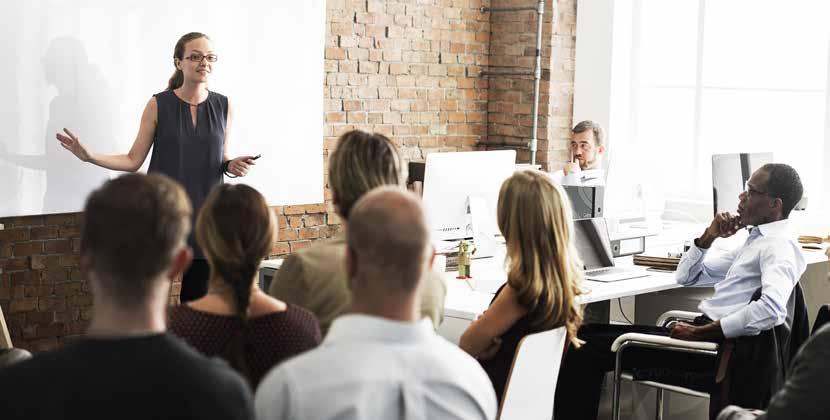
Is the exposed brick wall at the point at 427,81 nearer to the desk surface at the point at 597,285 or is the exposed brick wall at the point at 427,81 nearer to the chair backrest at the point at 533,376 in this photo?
the desk surface at the point at 597,285

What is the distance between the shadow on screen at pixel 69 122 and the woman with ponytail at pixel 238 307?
2.98 m

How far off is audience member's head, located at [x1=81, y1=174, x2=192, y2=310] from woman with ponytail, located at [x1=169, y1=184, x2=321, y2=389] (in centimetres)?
65

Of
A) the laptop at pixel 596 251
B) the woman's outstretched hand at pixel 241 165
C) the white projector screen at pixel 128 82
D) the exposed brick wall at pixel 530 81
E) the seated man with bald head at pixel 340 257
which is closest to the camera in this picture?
the seated man with bald head at pixel 340 257

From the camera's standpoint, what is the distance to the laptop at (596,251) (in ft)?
15.1

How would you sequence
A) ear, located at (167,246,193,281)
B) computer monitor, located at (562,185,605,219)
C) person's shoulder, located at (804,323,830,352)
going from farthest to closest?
1. computer monitor, located at (562,185,605,219)
2. person's shoulder, located at (804,323,830,352)
3. ear, located at (167,246,193,281)

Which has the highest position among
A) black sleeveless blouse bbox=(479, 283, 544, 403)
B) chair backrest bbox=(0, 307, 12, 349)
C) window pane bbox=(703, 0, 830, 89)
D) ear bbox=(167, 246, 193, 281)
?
window pane bbox=(703, 0, 830, 89)

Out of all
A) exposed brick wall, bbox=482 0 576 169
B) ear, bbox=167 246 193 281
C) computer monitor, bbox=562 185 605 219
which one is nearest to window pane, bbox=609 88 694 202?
exposed brick wall, bbox=482 0 576 169

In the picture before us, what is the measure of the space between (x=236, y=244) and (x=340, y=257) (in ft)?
1.46

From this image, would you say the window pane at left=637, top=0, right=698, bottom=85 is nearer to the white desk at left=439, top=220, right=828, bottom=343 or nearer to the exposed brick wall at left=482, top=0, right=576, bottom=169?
the exposed brick wall at left=482, top=0, right=576, bottom=169

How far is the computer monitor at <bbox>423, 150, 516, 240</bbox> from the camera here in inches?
182

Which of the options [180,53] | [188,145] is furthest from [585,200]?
[180,53]

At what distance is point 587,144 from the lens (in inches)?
246

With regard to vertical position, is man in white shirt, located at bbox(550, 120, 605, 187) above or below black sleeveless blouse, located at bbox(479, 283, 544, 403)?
above

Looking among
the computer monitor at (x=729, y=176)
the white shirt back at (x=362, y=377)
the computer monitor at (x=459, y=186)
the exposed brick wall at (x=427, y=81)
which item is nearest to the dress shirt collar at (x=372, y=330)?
the white shirt back at (x=362, y=377)
